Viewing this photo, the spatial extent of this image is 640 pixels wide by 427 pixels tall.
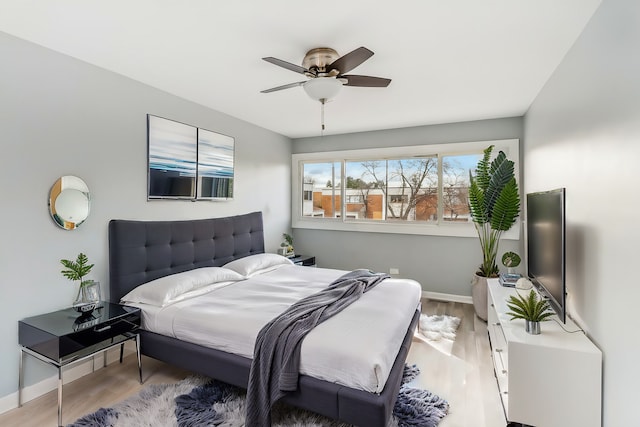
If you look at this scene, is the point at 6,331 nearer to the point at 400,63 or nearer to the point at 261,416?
the point at 261,416

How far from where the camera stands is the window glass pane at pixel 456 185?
14.3 ft

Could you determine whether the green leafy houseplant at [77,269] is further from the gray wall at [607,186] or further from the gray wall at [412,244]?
the gray wall at [412,244]

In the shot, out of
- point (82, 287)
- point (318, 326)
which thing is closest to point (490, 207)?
point (318, 326)

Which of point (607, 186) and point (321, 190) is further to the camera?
point (321, 190)

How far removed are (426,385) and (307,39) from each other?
2.64m

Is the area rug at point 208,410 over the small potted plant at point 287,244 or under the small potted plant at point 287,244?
under

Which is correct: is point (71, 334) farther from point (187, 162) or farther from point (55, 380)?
point (187, 162)

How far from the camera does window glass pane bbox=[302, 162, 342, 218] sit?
5.29 meters

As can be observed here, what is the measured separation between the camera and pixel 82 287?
2320mm

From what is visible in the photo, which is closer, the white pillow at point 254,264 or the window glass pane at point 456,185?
the white pillow at point 254,264

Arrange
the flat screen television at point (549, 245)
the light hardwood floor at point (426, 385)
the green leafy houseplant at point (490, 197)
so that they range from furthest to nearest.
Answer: the green leafy houseplant at point (490, 197) < the light hardwood floor at point (426, 385) < the flat screen television at point (549, 245)

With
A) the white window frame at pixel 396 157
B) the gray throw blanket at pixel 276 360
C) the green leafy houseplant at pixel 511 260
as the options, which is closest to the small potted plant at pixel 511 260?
the green leafy houseplant at pixel 511 260

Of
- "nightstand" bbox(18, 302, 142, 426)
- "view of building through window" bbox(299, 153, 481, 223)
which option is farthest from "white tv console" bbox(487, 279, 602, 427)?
"view of building through window" bbox(299, 153, 481, 223)

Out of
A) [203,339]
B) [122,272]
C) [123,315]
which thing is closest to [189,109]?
[122,272]
